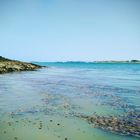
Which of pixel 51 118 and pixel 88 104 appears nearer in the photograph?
pixel 51 118

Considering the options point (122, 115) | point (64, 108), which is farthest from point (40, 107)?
point (122, 115)

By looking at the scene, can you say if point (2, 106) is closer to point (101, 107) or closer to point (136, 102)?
point (101, 107)

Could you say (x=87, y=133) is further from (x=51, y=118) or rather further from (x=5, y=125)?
(x=5, y=125)

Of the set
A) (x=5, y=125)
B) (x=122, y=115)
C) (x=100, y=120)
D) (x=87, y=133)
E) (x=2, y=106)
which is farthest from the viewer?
(x=2, y=106)

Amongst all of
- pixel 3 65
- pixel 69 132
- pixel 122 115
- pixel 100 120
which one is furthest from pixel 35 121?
pixel 3 65

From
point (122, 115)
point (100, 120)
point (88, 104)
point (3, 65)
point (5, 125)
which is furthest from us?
point (3, 65)

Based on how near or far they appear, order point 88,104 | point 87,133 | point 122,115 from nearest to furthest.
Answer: point 87,133 < point 122,115 < point 88,104

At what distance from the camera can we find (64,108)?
2275 cm

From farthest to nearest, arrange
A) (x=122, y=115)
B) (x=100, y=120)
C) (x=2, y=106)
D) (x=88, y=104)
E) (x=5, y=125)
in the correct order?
(x=88, y=104)
(x=2, y=106)
(x=122, y=115)
(x=100, y=120)
(x=5, y=125)

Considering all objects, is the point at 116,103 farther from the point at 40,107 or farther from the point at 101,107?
the point at 40,107

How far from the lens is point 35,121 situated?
1823 centimetres

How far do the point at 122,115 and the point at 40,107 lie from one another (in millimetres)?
7169

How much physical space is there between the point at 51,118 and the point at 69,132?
3.51m

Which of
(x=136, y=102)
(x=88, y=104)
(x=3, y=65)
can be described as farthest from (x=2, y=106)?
(x=3, y=65)
